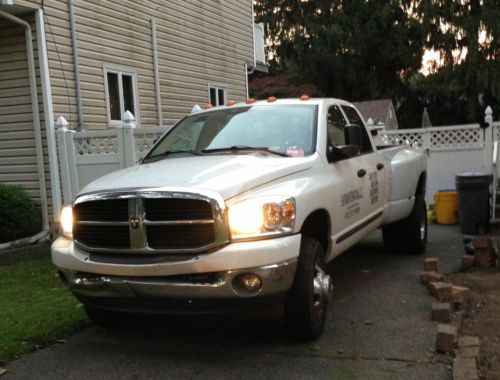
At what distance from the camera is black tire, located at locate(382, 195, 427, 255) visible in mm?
7203

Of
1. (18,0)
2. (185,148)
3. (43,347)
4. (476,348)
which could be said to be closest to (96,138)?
(18,0)

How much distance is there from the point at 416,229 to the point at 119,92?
683 cm

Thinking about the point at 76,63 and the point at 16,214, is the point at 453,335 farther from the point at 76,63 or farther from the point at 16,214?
the point at 76,63

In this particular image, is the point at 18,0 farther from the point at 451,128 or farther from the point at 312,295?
the point at 451,128

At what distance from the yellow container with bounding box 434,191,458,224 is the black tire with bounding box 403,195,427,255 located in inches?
116

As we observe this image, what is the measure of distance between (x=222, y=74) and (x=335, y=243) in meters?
11.4

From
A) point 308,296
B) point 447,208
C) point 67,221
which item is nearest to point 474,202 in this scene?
point 447,208

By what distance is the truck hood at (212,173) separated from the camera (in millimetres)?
3899

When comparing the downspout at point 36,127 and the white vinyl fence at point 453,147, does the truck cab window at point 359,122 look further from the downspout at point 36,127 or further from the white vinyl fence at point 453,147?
the downspout at point 36,127

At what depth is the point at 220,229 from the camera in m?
3.72

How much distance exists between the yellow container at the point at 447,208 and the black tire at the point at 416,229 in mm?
2940

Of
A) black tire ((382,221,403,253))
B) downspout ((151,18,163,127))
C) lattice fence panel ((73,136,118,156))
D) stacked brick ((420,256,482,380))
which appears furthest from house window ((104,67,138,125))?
stacked brick ((420,256,482,380))

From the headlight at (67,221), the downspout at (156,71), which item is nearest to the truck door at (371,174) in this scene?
the headlight at (67,221)

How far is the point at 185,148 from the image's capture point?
5273 mm
